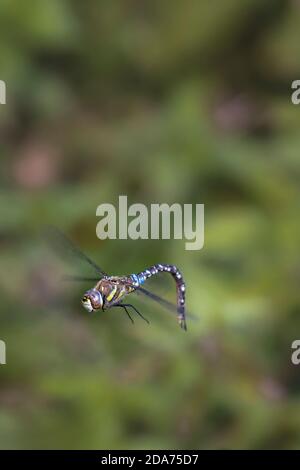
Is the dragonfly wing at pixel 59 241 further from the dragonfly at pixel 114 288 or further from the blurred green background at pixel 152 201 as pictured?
the blurred green background at pixel 152 201

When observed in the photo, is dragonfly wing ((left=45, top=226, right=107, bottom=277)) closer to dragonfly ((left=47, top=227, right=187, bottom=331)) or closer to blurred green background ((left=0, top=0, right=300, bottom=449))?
dragonfly ((left=47, top=227, right=187, bottom=331))

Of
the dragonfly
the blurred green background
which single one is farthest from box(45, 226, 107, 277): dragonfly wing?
the blurred green background

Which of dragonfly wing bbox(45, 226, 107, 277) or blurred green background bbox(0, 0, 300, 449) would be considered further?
blurred green background bbox(0, 0, 300, 449)

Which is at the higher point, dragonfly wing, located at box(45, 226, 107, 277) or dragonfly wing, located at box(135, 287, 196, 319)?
dragonfly wing, located at box(45, 226, 107, 277)

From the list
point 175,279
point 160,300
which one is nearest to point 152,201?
point 175,279

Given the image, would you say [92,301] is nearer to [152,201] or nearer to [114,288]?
[114,288]

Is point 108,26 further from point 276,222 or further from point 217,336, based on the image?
point 217,336

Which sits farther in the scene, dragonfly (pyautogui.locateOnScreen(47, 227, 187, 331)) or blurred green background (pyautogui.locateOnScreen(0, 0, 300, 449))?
blurred green background (pyautogui.locateOnScreen(0, 0, 300, 449))
